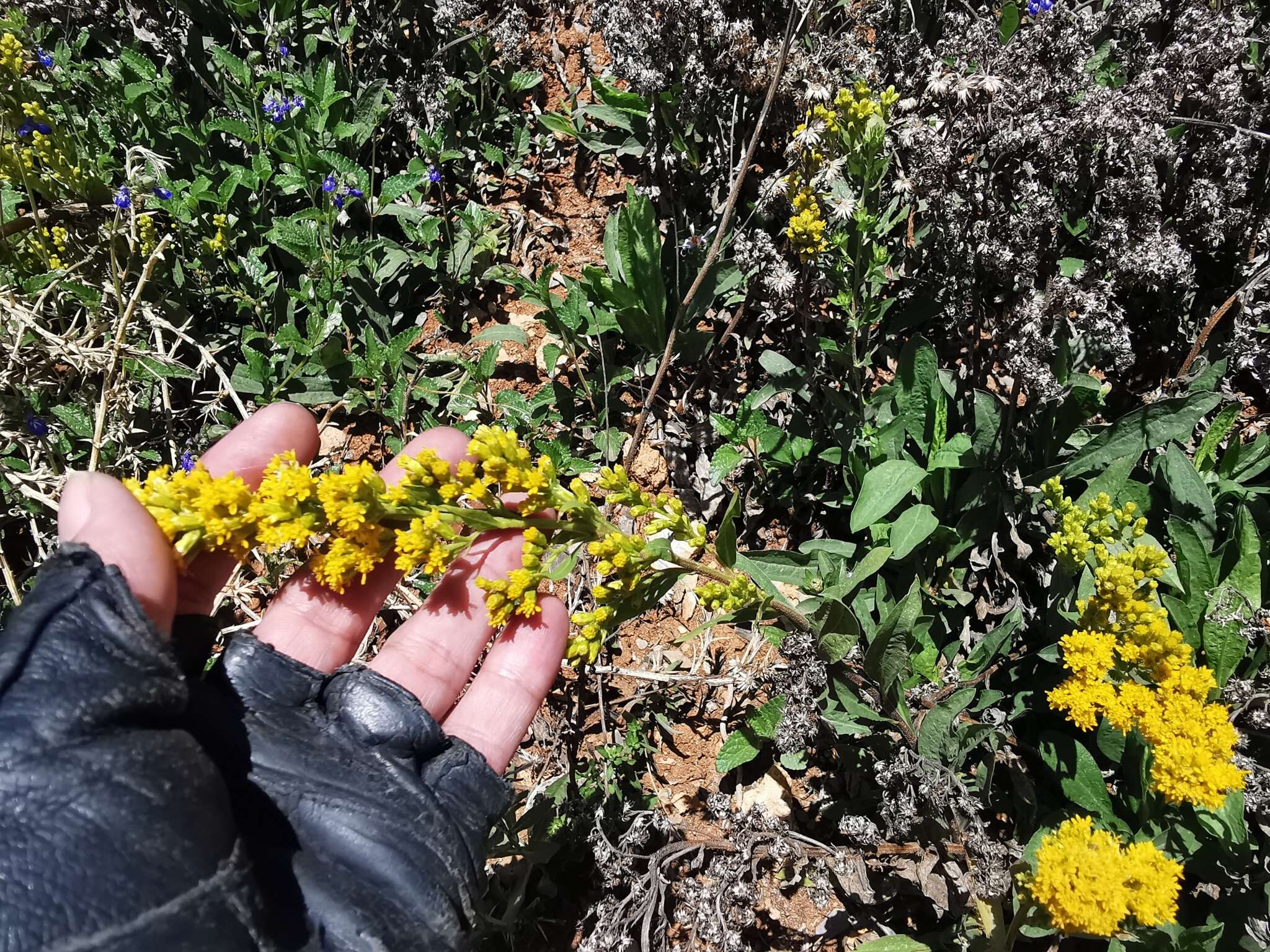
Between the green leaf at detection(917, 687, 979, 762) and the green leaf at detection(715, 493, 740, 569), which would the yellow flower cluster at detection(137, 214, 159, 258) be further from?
the green leaf at detection(917, 687, 979, 762)

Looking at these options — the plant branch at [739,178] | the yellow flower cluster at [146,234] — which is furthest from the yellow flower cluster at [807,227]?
the yellow flower cluster at [146,234]

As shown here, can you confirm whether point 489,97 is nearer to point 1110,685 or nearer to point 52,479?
point 52,479

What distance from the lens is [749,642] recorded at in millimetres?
3861

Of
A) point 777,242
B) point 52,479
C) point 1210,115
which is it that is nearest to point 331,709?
point 52,479

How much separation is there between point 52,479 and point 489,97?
3467mm

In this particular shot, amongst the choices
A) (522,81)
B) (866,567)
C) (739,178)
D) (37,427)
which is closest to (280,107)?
(522,81)

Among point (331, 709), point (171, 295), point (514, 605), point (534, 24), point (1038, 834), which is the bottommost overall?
point (1038, 834)

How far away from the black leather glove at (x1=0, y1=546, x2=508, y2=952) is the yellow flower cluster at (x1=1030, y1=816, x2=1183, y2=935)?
5.59ft

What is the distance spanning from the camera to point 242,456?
2.80 meters

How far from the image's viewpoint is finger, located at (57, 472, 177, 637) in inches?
80.9

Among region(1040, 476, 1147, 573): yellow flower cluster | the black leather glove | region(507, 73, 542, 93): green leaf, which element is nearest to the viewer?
the black leather glove

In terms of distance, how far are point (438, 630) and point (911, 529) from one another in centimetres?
191

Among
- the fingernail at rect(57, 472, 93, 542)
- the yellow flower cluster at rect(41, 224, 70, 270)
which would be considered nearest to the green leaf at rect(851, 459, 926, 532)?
the fingernail at rect(57, 472, 93, 542)

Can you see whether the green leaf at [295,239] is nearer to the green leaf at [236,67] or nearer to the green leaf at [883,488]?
the green leaf at [236,67]
